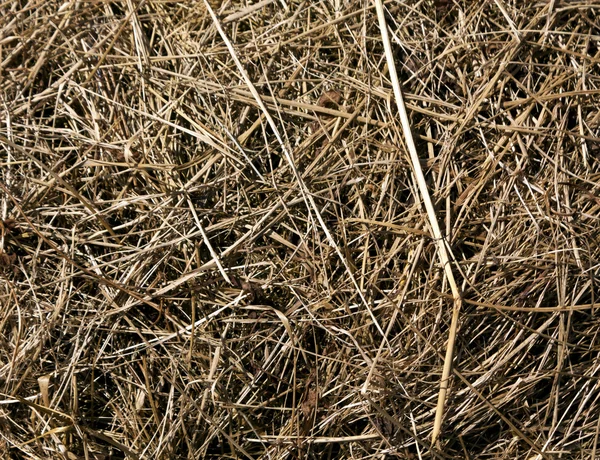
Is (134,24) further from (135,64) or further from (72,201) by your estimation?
(72,201)

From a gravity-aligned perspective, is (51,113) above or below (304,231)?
above

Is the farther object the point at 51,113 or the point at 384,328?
the point at 51,113

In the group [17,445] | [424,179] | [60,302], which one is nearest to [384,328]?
[424,179]

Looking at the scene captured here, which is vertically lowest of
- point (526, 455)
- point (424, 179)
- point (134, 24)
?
point (526, 455)

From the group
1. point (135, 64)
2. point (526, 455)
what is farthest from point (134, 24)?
point (526, 455)

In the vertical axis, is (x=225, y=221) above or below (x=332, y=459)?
above

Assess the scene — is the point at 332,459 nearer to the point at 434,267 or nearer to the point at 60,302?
the point at 434,267
